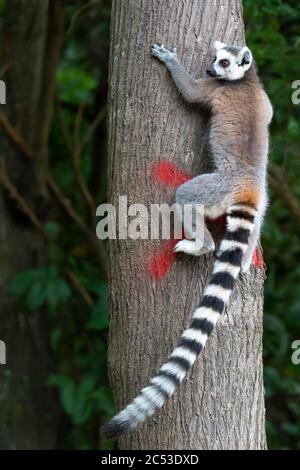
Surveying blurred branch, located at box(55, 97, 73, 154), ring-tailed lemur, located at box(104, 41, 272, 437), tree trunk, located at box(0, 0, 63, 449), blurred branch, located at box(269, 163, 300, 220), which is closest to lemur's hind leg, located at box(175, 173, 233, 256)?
ring-tailed lemur, located at box(104, 41, 272, 437)

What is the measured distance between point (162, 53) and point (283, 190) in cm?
352

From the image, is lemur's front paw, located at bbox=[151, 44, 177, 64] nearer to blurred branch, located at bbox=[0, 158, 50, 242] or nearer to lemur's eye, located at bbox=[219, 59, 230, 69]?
lemur's eye, located at bbox=[219, 59, 230, 69]

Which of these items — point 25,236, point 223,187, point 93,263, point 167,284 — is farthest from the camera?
point 93,263

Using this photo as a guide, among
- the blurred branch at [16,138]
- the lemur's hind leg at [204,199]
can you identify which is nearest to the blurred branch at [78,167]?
the blurred branch at [16,138]

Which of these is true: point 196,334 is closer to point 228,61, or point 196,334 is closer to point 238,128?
point 238,128

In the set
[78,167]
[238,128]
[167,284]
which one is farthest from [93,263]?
[167,284]

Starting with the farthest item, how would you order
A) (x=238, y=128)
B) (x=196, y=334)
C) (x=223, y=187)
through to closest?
(x=238, y=128)
(x=223, y=187)
(x=196, y=334)

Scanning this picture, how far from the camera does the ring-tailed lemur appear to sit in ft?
12.1

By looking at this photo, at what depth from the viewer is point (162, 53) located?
13.1 feet

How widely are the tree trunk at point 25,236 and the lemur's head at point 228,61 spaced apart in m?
3.08

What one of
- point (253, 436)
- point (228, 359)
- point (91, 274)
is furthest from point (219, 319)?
point (91, 274)

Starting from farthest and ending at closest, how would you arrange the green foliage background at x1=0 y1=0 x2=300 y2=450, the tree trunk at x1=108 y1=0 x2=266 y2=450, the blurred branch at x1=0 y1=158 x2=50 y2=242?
the blurred branch at x1=0 y1=158 x2=50 y2=242
the green foliage background at x1=0 y1=0 x2=300 y2=450
the tree trunk at x1=108 y1=0 x2=266 y2=450

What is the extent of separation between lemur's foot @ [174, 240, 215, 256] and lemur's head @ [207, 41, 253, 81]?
894 millimetres

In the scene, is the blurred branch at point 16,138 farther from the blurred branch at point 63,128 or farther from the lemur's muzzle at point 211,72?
the lemur's muzzle at point 211,72
